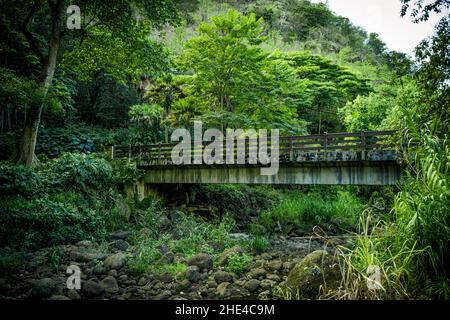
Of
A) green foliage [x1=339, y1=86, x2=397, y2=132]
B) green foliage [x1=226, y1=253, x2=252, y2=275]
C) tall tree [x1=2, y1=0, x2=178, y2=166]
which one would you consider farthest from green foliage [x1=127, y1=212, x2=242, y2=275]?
green foliage [x1=339, y1=86, x2=397, y2=132]

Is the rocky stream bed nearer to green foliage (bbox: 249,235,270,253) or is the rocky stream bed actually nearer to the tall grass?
A: green foliage (bbox: 249,235,270,253)

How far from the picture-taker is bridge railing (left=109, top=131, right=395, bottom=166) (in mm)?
11320

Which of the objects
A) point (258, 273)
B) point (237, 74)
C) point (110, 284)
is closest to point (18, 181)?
point (110, 284)

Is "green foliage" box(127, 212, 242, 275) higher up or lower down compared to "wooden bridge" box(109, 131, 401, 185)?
lower down

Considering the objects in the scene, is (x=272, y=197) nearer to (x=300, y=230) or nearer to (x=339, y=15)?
(x=300, y=230)

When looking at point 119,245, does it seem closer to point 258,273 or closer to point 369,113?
point 258,273

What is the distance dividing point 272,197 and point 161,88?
398 inches

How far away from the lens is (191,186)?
1870 cm

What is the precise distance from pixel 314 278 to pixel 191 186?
13026 mm

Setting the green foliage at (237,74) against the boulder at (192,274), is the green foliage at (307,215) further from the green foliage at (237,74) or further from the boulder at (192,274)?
the boulder at (192,274)

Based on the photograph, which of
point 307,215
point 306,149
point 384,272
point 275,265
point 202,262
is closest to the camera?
point 384,272

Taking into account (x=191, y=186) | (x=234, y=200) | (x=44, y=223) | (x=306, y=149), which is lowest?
(x=44, y=223)

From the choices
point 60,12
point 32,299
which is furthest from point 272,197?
point 32,299

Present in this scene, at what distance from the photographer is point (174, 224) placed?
14.5m
